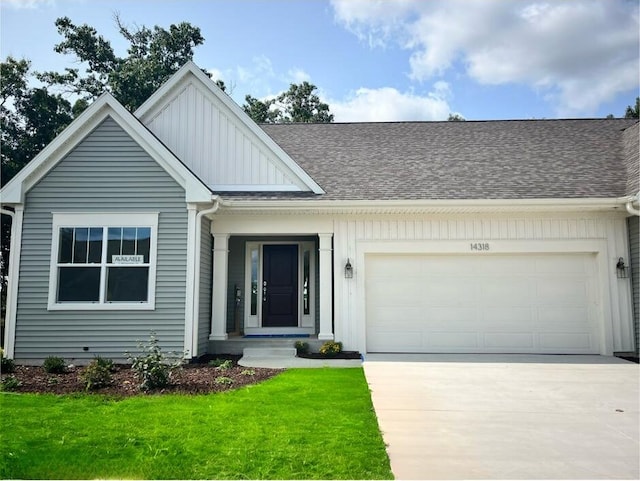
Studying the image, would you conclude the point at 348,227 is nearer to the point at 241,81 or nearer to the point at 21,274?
the point at 21,274

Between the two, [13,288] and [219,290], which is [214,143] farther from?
[13,288]

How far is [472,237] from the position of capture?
10.4 m

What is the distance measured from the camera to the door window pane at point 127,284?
30.6 ft

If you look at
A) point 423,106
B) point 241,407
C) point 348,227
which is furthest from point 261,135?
point 423,106

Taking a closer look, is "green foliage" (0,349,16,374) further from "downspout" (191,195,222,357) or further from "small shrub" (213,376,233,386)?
"small shrub" (213,376,233,386)

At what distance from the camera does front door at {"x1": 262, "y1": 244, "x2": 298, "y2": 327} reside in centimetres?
1191

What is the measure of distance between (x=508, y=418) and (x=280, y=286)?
291 inches

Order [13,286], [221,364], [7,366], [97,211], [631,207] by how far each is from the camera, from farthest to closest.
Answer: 1. [631,207]
2. [97,211]
3. [13,286]
4. [221,364]
5. [7,366]

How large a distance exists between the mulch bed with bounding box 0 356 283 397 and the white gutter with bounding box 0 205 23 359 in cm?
76

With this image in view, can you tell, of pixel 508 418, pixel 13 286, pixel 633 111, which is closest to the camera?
pixel 508 418

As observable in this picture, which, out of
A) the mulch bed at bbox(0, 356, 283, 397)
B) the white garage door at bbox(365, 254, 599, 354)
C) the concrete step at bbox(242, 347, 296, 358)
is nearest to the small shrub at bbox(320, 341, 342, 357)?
the concrete step at bbox(242, 347, 296, 358)

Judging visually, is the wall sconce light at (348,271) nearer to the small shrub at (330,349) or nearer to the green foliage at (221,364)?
the small shrub at (330,349)

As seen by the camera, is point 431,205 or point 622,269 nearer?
point 431,205

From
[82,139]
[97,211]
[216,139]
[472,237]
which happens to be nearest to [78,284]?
[97,211]
